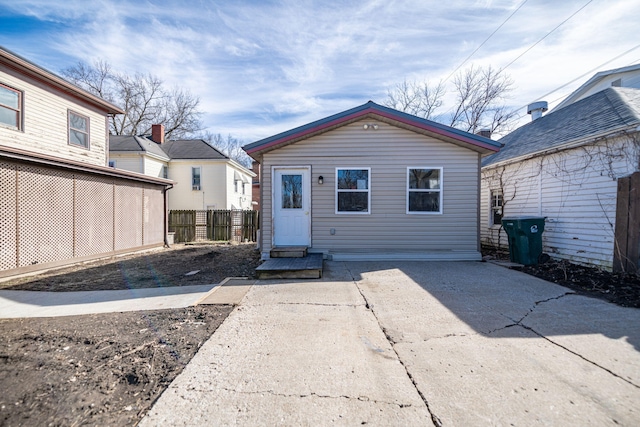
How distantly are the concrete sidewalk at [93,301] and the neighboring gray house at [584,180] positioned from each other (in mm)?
8238

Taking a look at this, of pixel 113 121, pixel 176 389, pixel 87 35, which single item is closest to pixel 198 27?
pixel 87 35

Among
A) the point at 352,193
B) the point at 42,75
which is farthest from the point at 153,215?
the point at 352,193

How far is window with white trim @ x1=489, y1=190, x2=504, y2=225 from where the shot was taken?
1036 centimetres

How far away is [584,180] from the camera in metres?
7.03

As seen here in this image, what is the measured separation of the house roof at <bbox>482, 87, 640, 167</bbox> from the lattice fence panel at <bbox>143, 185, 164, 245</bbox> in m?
12.8

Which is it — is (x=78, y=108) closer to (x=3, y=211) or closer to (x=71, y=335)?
(x=3, y=211)

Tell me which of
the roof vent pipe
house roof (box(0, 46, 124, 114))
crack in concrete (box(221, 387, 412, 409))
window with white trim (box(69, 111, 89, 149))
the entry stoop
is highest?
the roof vent pipe

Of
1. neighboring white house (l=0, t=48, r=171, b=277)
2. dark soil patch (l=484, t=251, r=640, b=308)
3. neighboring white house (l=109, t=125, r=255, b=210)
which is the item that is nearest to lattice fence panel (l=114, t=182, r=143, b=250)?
neighboring white house (l=0, t=48, r=171, b=277)

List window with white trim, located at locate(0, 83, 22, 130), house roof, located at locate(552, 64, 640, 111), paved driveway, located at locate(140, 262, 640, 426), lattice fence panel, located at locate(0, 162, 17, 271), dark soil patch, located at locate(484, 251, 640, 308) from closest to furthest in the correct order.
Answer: paved driveway, located at locate(140, 262, 640, 426), dark soil patch, located at locate(484, 251, 640, 308), lattice fence panel, located at locate(0, 162, 17, 271), window with white trim, located at locate(0, 83, 22, 130), house roof, located at locate(552, 64, 640, 111)

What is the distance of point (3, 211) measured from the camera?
6.33m

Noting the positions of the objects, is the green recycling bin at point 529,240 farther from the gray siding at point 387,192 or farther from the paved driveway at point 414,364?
the paved driveway at point 414,364

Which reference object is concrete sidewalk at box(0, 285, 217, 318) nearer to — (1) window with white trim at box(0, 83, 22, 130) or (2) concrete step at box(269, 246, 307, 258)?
(2) concrete step at box(269, 246, 307, 258)

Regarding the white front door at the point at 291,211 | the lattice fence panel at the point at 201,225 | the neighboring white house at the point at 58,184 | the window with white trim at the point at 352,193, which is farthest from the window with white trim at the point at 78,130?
the window with white trim at the point at 352,193

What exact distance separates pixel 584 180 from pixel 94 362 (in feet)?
31.3
